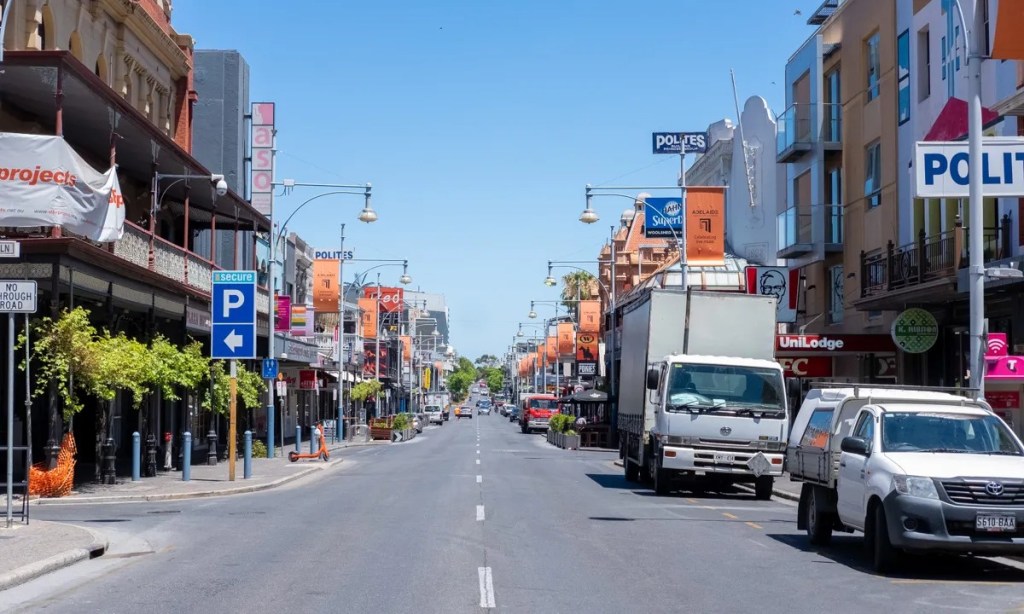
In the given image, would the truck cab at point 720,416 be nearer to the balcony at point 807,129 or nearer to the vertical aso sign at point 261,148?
the balcony at point 807,129

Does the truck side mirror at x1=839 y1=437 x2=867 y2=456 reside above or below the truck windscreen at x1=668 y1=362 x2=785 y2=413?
below

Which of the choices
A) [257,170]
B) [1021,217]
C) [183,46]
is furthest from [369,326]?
[1021,217]

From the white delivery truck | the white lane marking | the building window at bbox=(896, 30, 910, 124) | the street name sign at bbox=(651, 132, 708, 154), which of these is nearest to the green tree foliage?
the street name sign at bbox=(651, 132, 708, 154)

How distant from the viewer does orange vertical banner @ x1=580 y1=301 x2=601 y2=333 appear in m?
77.3

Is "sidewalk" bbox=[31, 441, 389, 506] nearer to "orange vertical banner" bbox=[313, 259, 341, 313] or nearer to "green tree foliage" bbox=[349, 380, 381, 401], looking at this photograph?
"orange vertical banner" bbox=[313, 259, 341, 313]

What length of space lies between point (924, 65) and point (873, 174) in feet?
15.3

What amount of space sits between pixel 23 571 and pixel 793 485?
63.9ft

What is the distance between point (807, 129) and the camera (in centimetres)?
3744

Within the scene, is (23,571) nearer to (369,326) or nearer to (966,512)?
(966,512)

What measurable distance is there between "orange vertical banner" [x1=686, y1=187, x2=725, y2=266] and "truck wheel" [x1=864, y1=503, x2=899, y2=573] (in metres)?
20.3

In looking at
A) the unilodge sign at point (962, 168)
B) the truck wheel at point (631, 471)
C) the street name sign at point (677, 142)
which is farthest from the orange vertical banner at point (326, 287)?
the unilodge sign at point (962, 168)

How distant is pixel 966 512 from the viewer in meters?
12.5

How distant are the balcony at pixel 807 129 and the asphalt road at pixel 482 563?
16619 millimetres

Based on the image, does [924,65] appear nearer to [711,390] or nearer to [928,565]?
[711,390]
